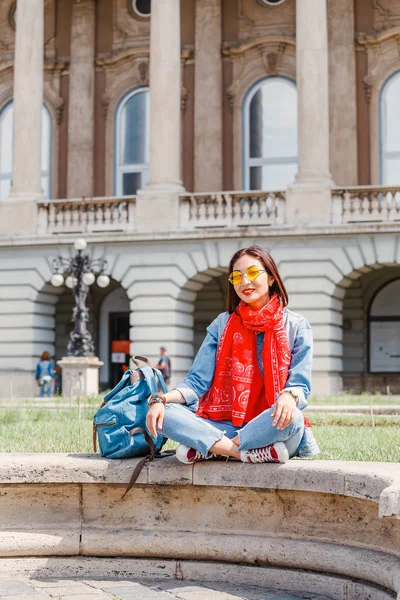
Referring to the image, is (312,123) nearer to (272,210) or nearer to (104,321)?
(272,210)

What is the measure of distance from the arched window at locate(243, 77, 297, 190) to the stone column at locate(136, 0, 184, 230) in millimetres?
3590

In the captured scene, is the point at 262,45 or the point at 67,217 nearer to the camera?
the point at 67,217

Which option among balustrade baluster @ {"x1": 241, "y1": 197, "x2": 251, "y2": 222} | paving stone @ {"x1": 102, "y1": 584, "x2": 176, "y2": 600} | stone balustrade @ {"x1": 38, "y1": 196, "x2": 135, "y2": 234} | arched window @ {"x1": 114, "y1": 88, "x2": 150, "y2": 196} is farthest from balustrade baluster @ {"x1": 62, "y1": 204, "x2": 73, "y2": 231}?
paving stone @ {"x1": 102, "y1": 584, "x2": 176, "y2": 600}

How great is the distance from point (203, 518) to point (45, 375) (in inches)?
937

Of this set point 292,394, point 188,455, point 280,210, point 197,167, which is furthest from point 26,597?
point 197,167

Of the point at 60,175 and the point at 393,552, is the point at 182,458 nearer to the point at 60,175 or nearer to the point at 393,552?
the point at 393,552

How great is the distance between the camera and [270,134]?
32.0 metres

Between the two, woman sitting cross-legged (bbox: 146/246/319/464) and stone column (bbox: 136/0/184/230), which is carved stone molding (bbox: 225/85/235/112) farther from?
woman sitting cross-legged (bbox: 146/246/319/464)

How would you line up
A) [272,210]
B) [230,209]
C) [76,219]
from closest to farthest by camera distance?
[272,210] → [230,209] → [76,219]

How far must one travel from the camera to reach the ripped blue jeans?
537 cm

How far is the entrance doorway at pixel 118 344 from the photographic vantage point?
33656 millimetres

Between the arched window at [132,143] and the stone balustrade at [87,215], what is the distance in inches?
131

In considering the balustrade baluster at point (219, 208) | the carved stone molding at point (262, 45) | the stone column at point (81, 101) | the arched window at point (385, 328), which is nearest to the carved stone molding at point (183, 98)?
Answer: the carved stone molding at point (262, 45)

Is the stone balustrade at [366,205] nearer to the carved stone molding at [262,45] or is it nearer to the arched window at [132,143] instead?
the carved stone molding at [262,45]
